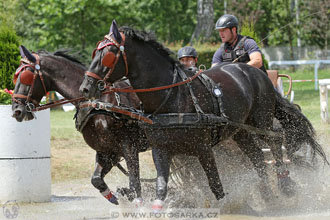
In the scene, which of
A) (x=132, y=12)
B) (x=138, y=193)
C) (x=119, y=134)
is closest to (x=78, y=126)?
(x=119, y=134)

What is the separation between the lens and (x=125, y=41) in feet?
18.0

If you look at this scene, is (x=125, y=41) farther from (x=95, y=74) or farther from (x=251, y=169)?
(x=251, y=169)

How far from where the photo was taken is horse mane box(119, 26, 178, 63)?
557cm

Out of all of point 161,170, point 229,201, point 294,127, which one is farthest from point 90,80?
point 294,127

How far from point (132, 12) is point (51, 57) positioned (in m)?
18.3

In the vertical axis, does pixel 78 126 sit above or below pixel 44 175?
above

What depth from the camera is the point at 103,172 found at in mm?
6891

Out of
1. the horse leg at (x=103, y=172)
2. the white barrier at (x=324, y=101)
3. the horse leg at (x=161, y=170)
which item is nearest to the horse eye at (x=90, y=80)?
the horse leg at (x=161, y=170)

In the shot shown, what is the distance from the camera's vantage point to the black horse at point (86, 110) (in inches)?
255

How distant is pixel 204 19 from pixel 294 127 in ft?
53.5

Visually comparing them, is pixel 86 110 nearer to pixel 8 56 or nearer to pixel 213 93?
pixel 213 93

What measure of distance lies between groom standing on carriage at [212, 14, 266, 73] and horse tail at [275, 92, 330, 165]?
531mm

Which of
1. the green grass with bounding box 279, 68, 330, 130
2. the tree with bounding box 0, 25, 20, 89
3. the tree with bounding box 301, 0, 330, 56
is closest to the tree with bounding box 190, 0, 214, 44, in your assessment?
the green grass with bounding box 279, 68, 330, 130

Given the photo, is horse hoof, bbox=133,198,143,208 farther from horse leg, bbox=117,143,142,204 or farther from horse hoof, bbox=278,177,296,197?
horse hoof, bbox=278,177,296,197
